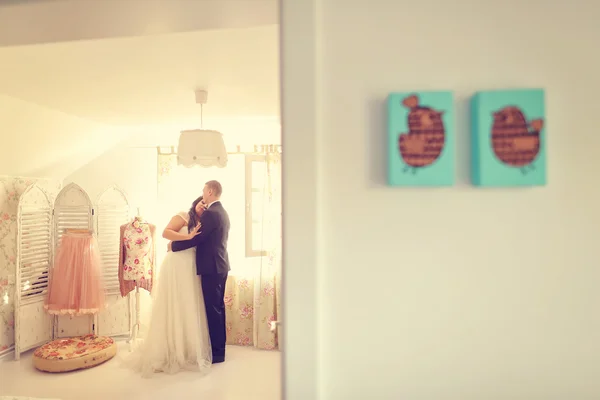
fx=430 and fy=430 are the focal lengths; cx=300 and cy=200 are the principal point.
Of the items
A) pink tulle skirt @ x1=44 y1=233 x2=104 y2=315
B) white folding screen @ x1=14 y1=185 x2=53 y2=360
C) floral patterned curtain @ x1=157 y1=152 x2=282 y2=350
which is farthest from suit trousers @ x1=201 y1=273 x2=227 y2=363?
white folding screen @ x1=14 y1=185 x2=53 y2=360

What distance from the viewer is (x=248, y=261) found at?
4.60m

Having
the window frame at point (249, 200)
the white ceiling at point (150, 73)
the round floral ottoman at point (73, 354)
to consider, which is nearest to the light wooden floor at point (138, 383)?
the round floral ottoman at point (73, 354)

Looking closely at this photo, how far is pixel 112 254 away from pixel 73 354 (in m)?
1.11

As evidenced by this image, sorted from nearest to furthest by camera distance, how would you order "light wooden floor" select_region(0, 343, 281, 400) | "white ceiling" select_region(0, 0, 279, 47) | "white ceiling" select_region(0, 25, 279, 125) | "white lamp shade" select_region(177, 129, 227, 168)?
"white ceiling" select_region(0, 0, 279, 47) < "white ceiling" select_region(0, 25, 279, 125) < "white lamp shade" select_region(177, 129, 227, 168) < "light wooden floor" select_region(0, 343, 281, 400)

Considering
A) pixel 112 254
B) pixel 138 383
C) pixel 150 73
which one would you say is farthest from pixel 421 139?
pixel 112 254

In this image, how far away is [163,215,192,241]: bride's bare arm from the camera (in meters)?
3.78

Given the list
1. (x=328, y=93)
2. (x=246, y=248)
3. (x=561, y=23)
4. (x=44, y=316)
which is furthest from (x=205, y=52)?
(x=44, y=316)

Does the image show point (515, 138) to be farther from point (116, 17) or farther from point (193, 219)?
point (193, 219)

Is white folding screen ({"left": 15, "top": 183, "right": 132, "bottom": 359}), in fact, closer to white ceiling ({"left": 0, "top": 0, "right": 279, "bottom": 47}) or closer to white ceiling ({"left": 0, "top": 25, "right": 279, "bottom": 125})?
white ceiling ({"left": 0, "top": 25, "right": 279, "bottom": 125})

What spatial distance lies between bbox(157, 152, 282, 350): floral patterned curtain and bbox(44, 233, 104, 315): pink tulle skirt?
0.73 m

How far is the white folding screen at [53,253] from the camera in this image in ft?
13.3

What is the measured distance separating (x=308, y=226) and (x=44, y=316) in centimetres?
419

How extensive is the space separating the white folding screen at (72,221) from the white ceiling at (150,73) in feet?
3.01

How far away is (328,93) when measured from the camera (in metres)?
1.23
